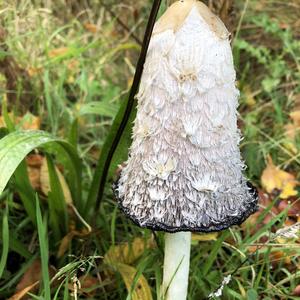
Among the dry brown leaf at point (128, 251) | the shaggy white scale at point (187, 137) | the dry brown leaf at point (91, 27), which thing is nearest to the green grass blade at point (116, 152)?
the dry brown leaf at point (128, 251)

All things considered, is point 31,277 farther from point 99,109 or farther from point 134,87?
point 134,87

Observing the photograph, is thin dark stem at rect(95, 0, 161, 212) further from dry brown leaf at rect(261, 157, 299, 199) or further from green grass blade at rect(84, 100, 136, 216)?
dry brown leaf at rect(261, 157, 299, 199)

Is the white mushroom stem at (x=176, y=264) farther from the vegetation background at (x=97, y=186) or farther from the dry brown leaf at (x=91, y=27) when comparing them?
the dry brown leaf at (x=91, y=27)

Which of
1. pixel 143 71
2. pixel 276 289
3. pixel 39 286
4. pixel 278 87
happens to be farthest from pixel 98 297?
pixel 278 87

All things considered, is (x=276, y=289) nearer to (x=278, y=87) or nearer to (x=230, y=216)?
(x=230, y=216)

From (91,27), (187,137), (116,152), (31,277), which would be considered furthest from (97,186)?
(91,27)

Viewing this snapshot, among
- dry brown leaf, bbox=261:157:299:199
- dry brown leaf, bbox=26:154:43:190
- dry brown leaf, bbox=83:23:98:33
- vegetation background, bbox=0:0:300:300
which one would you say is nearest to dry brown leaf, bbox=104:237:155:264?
vegetation background, bbox=0:0:300:300

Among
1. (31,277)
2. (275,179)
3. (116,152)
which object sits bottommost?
(31,277)
